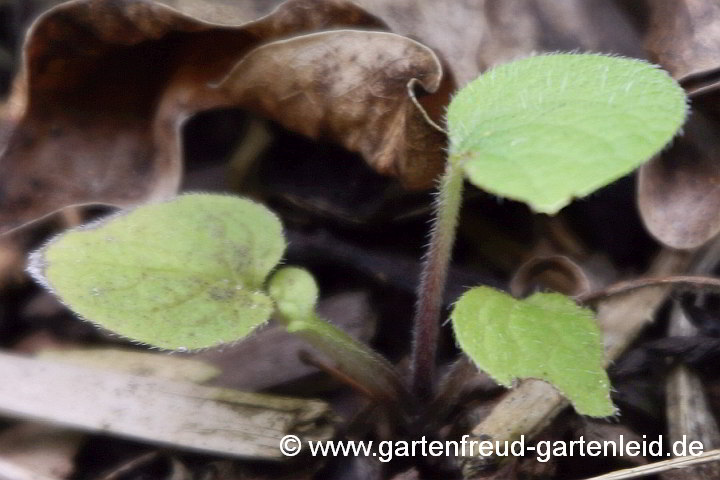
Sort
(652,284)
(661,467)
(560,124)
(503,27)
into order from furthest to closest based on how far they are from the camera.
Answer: (503,27)
(652,284)
(661,467)
(560,124)

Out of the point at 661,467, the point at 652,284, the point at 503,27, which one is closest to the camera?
the point at 661,467

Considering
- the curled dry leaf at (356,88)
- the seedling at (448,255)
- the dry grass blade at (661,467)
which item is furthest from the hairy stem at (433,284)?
the dry grass blade at (661,467)

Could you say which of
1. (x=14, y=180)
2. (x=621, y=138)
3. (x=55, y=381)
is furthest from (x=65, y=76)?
(x=621, y=138)

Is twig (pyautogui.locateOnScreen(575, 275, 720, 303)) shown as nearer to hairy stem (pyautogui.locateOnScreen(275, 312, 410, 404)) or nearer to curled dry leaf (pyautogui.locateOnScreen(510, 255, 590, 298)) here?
curled dry leaf (pyautogui.locateOnScreen(510, 255, 590, 298))

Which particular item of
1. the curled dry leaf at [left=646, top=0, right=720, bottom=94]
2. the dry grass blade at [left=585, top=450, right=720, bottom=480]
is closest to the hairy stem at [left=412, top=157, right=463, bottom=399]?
the dry grass blade at [left=585, top=450, right=720, bottom=480]

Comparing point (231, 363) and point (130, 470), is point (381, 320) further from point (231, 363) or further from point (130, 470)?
point (130, 470)

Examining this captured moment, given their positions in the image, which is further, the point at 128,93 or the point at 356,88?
the point at 128,93

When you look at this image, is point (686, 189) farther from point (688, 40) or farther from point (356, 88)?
point (356, 88)

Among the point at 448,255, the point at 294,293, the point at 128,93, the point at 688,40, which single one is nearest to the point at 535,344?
the point at 448,255
